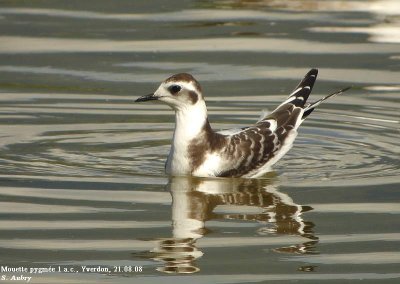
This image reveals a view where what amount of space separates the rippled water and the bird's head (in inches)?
26.2

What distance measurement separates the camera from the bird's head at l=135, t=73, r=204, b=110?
11.4 m

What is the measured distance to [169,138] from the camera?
42.8ft

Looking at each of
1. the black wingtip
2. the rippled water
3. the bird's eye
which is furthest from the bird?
the black wingtip

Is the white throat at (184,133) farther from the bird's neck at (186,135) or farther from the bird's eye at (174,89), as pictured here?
the bird's eye at (174,89)

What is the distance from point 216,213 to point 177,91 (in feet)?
5.36

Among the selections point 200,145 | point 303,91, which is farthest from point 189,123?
point 303,91

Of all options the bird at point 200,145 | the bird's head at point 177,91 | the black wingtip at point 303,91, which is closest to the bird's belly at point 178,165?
the bird at point 200,145

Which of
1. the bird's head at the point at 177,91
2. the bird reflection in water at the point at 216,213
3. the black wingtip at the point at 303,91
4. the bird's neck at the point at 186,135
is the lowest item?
the bird reflection in water at the point at 216,213

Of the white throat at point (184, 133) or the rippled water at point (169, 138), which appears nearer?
the rippled water at point (169, 138)

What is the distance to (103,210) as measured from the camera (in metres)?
10.1

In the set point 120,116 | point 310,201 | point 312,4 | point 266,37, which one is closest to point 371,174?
point 310,201

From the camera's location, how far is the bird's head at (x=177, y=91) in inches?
449

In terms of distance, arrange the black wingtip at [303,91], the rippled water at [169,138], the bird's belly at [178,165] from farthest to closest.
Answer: the black wingtip at [303,91] < the bird's belly at [178,165] < the rippled water at [169,138]

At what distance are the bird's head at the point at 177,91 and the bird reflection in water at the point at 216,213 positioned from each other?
677 mm
